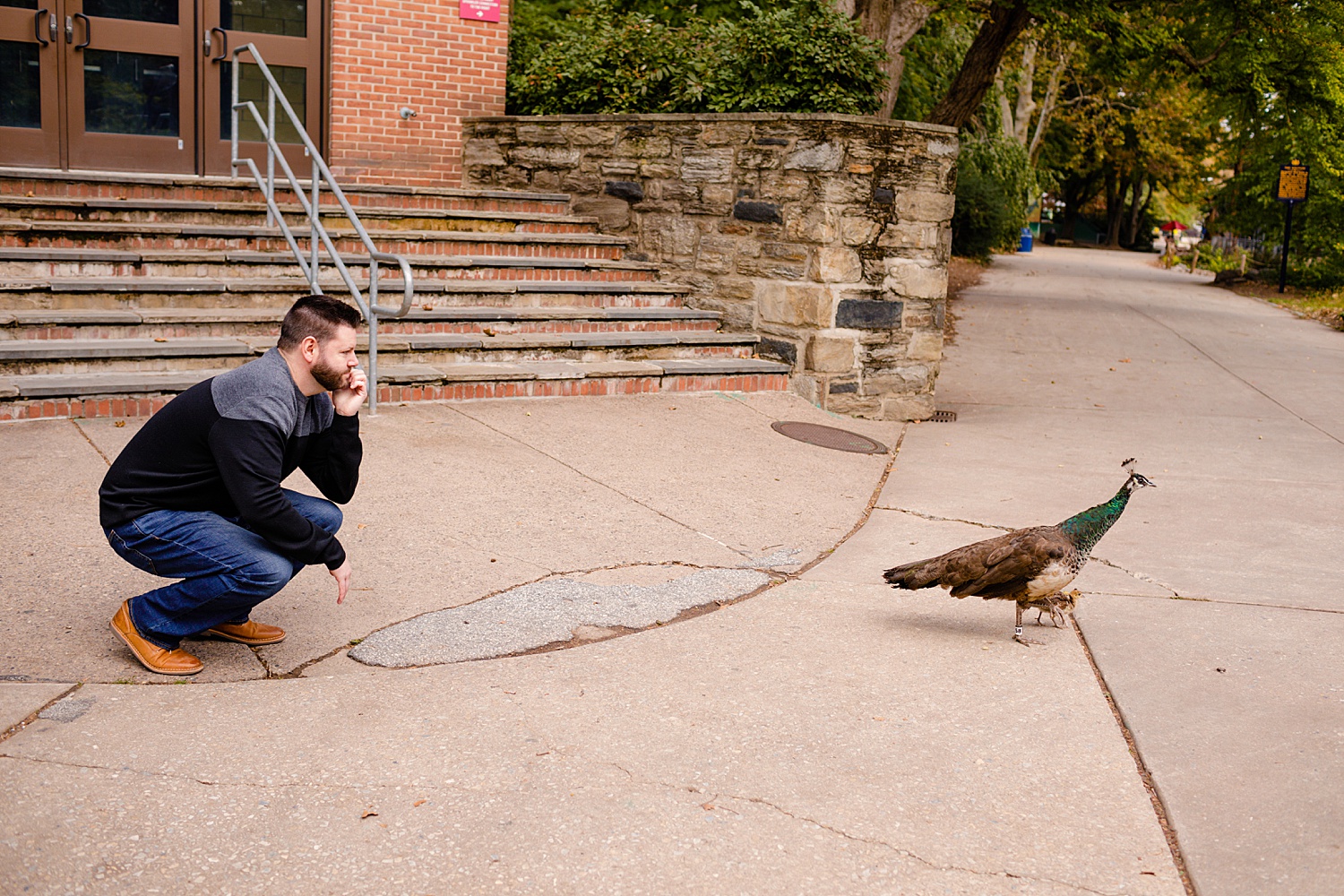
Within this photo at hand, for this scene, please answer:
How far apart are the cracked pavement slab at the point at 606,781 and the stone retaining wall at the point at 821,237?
5.28 metres

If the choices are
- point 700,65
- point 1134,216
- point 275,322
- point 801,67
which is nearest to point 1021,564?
point 275,322

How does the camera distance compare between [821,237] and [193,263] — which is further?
[821,237]

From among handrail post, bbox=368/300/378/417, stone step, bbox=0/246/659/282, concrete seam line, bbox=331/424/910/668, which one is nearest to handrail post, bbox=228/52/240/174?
stone step, bbox=0/246/659/282

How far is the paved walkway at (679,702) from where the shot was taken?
10.2 feet

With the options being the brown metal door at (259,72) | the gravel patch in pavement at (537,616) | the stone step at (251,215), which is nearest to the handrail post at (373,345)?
the stone step at (251,215)

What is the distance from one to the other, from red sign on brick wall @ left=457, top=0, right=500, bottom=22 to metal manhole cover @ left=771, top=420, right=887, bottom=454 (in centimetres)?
601

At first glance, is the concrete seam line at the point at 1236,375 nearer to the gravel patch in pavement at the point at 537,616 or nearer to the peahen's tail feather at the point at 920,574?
the peahen's tail feather at the point at 920,574

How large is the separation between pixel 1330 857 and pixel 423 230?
885 cm

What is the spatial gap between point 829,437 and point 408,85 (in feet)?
20.5

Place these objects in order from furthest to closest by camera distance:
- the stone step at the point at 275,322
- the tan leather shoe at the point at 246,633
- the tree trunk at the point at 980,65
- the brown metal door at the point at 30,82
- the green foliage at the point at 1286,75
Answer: the green foliage at the point at 1286,75 < the tree trunk at the point at 980,65 < the brown metal door at the point at 30,82 < the stone step at the point at 275,322 < the tan leather shoe at the point at 246,633

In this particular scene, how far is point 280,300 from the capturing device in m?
8.96

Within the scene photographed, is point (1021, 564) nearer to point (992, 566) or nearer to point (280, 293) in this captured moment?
point (992, 566)

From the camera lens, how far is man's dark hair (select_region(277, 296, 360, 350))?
3.88 metres

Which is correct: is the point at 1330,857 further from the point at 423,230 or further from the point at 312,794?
the point at 423,230
